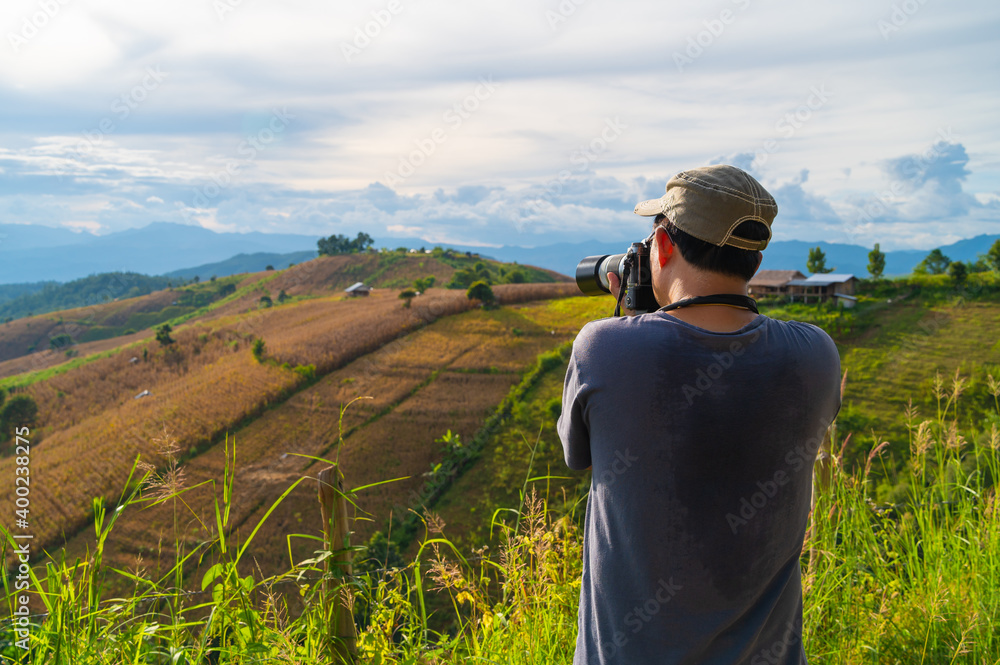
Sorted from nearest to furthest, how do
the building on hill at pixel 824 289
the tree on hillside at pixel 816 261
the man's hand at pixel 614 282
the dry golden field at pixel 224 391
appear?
the man's hand at pixel 614 282, the dry golden field at pixel 224 391, the building on hill at pixel 824 289, the tree on hillside at pixel 816 261

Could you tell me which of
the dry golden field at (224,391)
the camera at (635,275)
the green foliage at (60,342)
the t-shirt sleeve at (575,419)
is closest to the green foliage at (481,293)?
the dry golden field at (224,391)

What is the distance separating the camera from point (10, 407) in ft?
128

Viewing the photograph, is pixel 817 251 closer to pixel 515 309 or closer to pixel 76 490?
pixel 515 309

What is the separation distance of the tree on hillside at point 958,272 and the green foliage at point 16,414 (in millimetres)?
63297

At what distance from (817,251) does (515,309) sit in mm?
23984

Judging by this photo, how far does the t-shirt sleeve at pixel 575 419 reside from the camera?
113cm

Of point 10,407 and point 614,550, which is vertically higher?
point 614,550

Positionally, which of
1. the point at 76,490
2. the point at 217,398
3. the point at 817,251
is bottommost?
the point at 76,490

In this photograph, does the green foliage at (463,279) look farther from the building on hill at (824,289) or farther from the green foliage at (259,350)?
the building on hill at (824,289)

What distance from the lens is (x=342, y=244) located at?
8681cm

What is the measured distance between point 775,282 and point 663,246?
4257 cm

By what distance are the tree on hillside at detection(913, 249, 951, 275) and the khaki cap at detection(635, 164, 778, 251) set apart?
1938 inches

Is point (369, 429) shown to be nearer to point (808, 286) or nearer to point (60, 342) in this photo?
point (808, 286)

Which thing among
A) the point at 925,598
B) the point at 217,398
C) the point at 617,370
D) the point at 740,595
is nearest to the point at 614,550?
the point at 740,595
